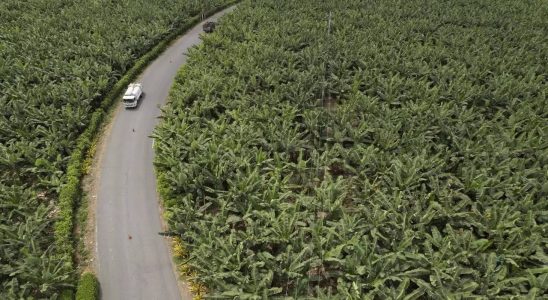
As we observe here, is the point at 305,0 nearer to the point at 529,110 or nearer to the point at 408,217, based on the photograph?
the point at 529,110

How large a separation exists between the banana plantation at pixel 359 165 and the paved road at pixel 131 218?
147cm

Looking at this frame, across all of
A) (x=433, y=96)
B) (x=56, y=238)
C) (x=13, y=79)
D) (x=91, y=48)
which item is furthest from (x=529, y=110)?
(x=13, y=79)

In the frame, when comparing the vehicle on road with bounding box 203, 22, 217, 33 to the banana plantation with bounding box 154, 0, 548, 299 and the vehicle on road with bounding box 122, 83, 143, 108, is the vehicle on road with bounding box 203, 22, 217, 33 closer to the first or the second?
the banana plantation with bounding box 154, 0, 548, 299

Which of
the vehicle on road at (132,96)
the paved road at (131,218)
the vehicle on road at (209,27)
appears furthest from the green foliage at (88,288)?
the vehicle on road at (209,27)

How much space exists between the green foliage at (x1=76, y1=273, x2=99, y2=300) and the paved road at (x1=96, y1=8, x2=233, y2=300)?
0.56 meters

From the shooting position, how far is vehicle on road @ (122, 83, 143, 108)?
106ft

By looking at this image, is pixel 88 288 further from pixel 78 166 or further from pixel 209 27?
pixel 209 27

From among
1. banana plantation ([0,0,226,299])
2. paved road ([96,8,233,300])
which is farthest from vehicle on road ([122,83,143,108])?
banana plantation ([0,0,226,299])

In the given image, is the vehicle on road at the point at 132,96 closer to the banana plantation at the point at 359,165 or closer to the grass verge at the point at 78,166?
the grass verge at the point at 78,166

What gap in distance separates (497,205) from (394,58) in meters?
19.1

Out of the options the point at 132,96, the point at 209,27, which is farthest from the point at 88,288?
the point at 209,27

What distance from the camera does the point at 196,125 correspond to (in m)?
27.0

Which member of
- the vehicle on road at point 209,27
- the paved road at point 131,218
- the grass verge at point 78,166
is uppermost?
the vehicle on road at point 209,27

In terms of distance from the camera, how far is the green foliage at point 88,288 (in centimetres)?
1786
